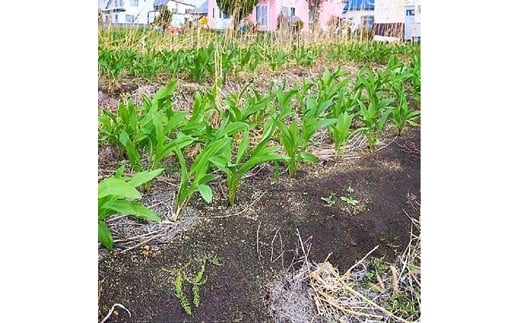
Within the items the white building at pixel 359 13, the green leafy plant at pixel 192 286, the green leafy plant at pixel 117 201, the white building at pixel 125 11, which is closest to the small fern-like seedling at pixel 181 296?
the green leafy plant at pixel 192 286

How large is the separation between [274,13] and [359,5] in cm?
21

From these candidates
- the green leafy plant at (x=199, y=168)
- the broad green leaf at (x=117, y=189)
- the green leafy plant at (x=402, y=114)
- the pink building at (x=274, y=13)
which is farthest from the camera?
the green leafy plant at (x=402, y=114)

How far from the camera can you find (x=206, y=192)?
1.41 metres

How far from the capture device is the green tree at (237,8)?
1.53m

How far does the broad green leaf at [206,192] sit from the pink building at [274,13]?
370mm

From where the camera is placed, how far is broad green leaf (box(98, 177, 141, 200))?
131 cm

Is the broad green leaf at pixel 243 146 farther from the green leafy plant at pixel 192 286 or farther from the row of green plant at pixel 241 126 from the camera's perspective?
the green leafy plant at pixel 192 286

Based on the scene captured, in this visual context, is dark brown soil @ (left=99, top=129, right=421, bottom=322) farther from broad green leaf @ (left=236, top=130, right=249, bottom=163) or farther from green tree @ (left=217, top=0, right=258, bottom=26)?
green tree @ (left=217, top=0, right=258, bottom=26)

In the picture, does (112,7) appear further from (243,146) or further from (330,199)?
(330,199)

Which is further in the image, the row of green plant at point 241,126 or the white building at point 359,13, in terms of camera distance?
the white building at point 359,13

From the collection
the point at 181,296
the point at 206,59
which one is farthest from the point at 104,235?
the point at 206,59
